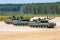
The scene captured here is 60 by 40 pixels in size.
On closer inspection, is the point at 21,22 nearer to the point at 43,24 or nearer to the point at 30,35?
the point at 43,24

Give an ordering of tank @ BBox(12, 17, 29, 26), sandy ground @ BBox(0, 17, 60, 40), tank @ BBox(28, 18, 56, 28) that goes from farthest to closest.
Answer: tank @ BBox(12, 17, 29, 26)
tank @ BBox(28, 18, 56, 28)
sandy ground @ BBox(0, 17, 60, 40)

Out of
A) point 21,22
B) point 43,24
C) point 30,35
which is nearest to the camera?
point 30,35

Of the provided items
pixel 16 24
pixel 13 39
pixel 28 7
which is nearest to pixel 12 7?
pixel 28 7

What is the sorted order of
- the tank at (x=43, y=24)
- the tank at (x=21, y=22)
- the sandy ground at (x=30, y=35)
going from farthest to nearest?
the tank at (x=21, y=22)
the tank at (x=43, y=24)
the sandy ground at (x=30, y=35)

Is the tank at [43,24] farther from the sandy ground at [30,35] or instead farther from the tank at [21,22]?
the sandy ground at [30,35]

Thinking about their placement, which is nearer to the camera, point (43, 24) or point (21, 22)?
point (43, 24)

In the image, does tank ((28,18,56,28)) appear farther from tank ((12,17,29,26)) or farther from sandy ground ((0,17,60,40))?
sandy ground ((0,17,60,40))

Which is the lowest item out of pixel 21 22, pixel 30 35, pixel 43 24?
pixel 21 22

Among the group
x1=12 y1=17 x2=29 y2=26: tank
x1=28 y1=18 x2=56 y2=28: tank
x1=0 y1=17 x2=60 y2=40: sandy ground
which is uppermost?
x1=0 y1=17 x2=60 y2=40: sandy ground

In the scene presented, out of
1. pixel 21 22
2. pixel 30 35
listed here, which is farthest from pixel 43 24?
pixel 30 35

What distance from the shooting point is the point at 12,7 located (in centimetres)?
12475

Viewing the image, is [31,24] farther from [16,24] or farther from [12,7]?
[12,7]

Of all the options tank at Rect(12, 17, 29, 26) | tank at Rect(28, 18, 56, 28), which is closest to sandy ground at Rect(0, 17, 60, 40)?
tank at Rect(28, 18, 56, 28)

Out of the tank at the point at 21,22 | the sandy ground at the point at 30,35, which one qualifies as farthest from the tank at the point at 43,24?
the sandy ground at the point at 30,35
